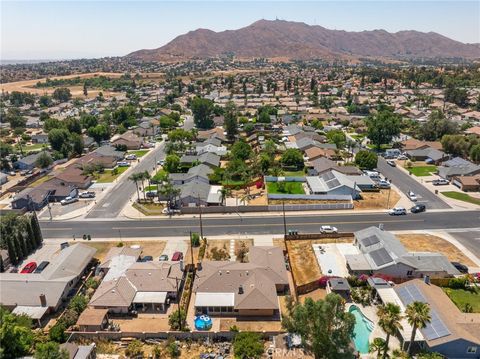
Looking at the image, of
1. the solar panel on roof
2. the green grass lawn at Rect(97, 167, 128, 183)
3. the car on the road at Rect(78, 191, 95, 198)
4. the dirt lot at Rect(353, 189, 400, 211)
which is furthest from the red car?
the dirt lot at Rect(353, 189, 400, 211)

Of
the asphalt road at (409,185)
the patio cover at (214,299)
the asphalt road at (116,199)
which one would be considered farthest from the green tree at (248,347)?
the asphalt road at (409,185)

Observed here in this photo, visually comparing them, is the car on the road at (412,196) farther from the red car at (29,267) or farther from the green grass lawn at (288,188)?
the red car at (29,267)

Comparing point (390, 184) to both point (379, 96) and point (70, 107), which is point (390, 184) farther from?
point (70, 107)

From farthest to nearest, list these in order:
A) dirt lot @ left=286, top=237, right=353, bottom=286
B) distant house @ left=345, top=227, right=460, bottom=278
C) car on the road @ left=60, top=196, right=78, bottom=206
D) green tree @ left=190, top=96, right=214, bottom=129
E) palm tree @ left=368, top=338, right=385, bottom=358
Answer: green tree @ left=190, top=96, right=214, bottom=129
car on the road @ left=60, top=196, right=78, bottom=206
dirt lot @ left=286, top=237, right=353, bottom=286
distant house @ left=345, top=227, right=460, bottom=278
palm tree @ left=368, top=338, right=385, bottom=358

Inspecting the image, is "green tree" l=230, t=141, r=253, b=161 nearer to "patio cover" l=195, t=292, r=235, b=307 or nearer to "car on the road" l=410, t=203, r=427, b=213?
"car on the road" l=410, t=203, r=427, b=213

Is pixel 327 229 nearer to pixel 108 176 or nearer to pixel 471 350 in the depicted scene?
pixel 471 350

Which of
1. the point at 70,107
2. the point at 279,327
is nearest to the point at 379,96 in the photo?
the point at 70,107
